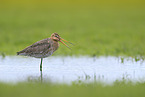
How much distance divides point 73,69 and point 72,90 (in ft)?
9.18

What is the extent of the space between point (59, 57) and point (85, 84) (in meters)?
4.64

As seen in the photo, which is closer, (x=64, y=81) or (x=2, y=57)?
(x=64, y=81)

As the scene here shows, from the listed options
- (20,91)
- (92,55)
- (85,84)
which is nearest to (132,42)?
(92,55)

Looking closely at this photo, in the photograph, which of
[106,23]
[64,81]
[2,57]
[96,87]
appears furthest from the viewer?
[106,23]

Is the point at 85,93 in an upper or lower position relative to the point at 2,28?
lower

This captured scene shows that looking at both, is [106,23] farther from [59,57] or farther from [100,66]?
[100,66]

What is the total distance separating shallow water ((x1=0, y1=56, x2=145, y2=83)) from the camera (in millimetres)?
8594

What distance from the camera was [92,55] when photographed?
41.7 feet

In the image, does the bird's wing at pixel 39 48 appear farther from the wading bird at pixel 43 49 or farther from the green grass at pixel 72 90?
the green grass at pixel 72 90

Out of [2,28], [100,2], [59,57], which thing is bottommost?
[59,57]

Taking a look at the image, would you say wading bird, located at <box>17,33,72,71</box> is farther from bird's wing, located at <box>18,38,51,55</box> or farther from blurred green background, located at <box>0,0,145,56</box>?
blurred green background, located at <box>0,0,145,56</box>

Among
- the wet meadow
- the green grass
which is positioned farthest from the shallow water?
the green grass

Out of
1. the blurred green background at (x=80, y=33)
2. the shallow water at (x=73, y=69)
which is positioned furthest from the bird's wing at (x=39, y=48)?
the blurred green background at (x=80, y=33)

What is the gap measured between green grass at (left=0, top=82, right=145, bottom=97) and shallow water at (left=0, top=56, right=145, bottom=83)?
66 centimetres
